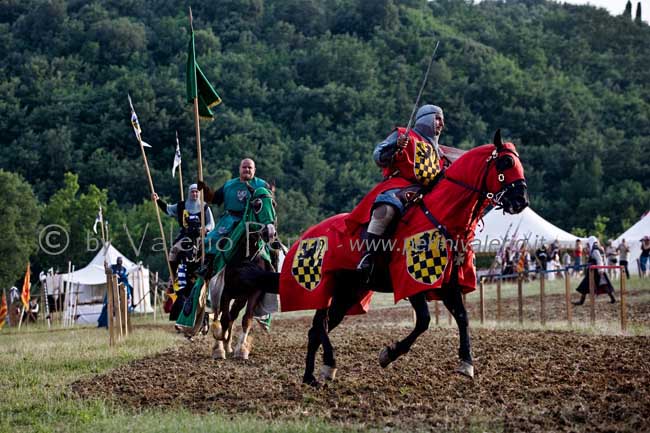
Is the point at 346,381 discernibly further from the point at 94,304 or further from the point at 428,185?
the point at 94,304

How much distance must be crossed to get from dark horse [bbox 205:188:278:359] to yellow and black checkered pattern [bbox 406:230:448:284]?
10.5 feet

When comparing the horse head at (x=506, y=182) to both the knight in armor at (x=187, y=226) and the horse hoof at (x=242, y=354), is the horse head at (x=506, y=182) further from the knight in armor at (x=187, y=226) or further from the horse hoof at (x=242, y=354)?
the knight in armor at (x=187, y=226)

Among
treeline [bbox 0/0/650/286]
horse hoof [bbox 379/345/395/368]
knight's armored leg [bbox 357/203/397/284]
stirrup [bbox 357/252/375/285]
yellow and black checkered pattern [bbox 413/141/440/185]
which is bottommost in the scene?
horse hoof [bbox 379/345/395/368]

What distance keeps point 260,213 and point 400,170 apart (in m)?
3.02

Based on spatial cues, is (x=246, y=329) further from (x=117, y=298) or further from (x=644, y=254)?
(x=644, y=254)

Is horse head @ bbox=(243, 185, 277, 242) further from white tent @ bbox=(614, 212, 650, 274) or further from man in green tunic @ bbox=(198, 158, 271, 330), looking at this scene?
white tent @ bbox=(614, 212, 650, 274)

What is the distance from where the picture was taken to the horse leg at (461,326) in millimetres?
9859

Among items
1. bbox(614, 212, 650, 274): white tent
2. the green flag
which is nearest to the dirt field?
the green flag

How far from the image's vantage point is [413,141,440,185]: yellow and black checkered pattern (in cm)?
1062

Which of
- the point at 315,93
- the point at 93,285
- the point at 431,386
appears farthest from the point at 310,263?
the point at 315,93

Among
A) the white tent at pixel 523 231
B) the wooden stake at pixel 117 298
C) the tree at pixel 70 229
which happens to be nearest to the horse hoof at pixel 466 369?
the wooden stake at pixel 117 298

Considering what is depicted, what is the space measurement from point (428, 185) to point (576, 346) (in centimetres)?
364

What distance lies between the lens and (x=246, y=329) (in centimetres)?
1366

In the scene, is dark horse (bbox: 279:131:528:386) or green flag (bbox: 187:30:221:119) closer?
dark horse (bbox: 279:131:528:386)
